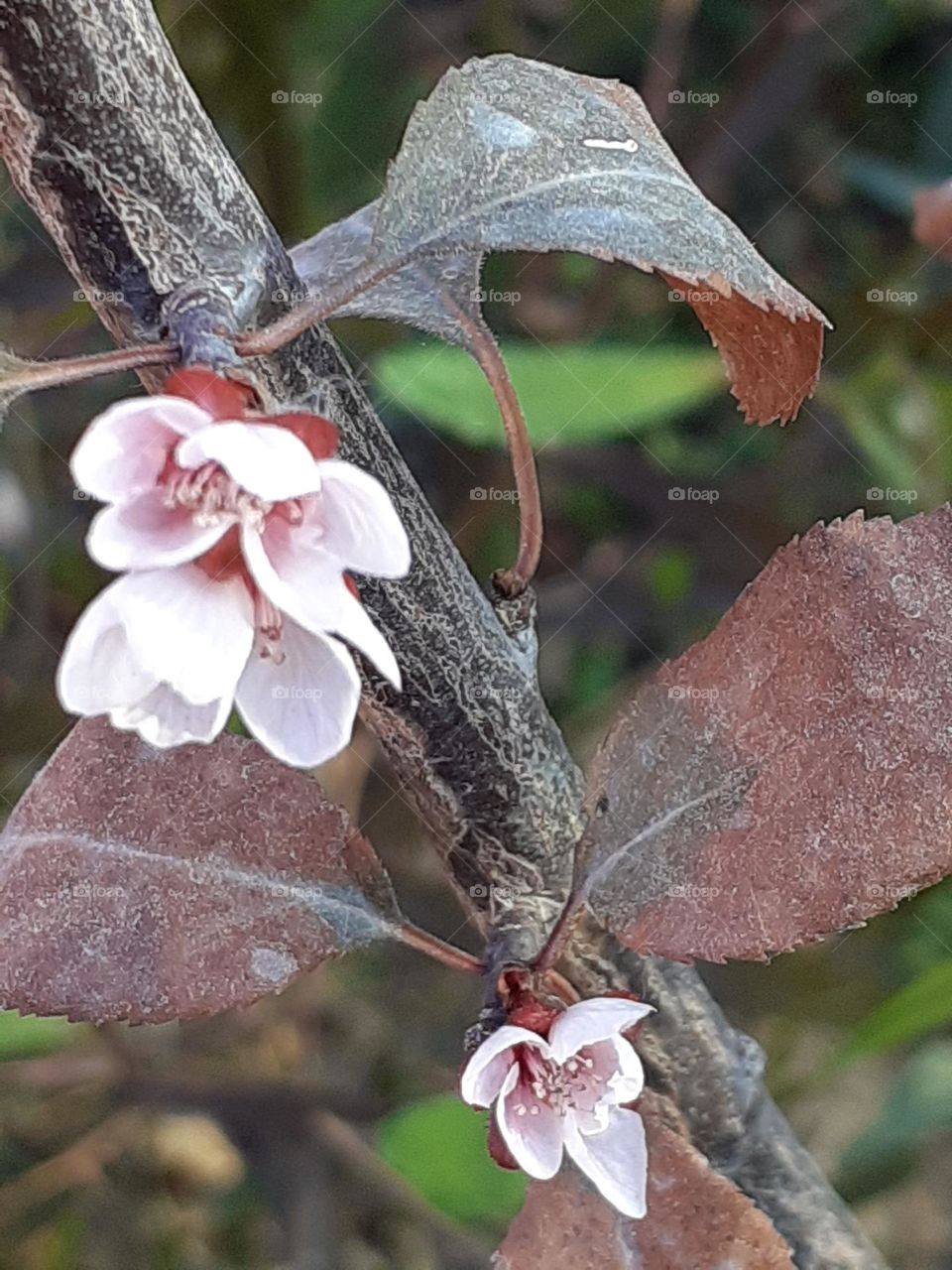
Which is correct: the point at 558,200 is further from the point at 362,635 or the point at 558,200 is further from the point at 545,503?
the point at 545,503

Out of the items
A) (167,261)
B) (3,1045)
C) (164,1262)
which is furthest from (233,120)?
(164,1262)

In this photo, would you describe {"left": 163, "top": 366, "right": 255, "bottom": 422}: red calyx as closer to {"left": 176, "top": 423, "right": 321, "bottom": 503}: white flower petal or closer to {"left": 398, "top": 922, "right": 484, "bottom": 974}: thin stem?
{"left": 176, "top": 423, "right": 321, "bottom": 503}: white flower petal

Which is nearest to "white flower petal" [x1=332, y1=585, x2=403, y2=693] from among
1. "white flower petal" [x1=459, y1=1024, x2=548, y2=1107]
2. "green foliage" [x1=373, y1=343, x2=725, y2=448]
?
"white flower petal" [x1=459, y1=1024, x2=548, y2=1107]

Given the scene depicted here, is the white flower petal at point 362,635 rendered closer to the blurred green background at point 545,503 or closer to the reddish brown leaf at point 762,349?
the reddish brown leaf at point 762,349

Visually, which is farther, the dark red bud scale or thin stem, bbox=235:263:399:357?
the dark red bud scale

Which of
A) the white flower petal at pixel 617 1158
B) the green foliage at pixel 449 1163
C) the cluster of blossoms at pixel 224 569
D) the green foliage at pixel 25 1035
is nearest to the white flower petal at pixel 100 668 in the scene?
the cluster of blossoms at pixel 224 569

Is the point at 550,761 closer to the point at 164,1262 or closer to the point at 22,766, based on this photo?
the point at 22,766
